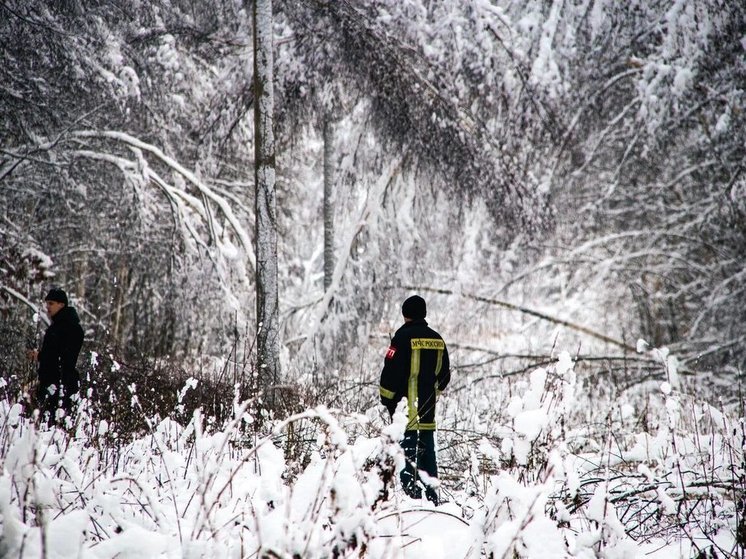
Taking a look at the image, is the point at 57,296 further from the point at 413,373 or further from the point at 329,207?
the point at 329,207

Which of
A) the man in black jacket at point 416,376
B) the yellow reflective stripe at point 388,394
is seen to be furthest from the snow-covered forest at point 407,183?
the yellow reflective stripe at point 388,394

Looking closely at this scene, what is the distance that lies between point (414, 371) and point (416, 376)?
42 millimetres

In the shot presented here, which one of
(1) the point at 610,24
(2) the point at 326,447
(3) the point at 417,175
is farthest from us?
(1) the point at 610,24

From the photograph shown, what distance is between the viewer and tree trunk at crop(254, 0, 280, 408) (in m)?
6.17

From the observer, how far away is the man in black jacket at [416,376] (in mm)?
3967

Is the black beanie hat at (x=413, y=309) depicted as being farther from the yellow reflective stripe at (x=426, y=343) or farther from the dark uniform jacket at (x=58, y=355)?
the dark uniform jacket at (x=58, y=355)

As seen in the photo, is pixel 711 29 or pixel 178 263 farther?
pixel 178 263

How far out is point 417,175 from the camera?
25.7 feet

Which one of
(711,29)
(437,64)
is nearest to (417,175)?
(437,64)

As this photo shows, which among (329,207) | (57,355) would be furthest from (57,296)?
(329,207)

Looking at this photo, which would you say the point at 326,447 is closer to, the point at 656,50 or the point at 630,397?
the point at 630,397

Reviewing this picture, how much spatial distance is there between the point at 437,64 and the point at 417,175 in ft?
5.05

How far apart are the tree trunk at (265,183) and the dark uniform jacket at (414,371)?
247cm

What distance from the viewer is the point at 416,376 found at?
4008mm
